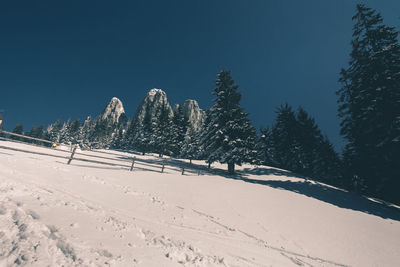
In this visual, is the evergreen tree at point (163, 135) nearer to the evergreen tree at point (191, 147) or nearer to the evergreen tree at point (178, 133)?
the evergreen tree at point (178, 133)

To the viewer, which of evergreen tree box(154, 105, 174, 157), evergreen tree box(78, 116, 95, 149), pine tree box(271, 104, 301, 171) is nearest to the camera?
pine tree box(271, 104, 301, 171)

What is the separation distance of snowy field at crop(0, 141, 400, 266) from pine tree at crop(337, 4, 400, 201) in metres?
5.40

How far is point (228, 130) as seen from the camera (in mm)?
19000

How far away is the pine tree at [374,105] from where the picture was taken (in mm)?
11352

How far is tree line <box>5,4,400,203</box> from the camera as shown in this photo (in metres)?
11.7

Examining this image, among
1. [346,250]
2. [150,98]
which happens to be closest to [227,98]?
[346,250]

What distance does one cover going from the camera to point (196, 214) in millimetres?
5895

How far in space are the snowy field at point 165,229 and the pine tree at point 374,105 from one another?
5404 mm

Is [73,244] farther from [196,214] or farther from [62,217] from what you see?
[196,214]

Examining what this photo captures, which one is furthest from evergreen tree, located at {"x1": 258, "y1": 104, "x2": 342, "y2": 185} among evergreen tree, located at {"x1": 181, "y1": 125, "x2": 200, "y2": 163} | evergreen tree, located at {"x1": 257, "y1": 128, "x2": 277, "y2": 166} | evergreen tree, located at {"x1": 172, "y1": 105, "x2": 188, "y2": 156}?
evergreen tree, located at {"x1": 172, "y1": 105, "x2": 188, "y2": 156}

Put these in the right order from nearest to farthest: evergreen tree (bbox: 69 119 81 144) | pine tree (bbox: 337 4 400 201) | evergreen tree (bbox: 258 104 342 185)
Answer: pine tree (bbox: 337 4 400 201), evergreen tree (bbox: 258 104 342 185), evergreen tree (bbox: 69 119 81 144)

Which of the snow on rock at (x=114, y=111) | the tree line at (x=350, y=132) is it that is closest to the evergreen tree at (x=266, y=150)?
the tree line at (x=350, y=132)

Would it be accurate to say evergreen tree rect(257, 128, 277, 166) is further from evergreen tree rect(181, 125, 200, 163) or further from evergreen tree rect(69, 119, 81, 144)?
evergreen tree rect(69, 119, 81, 144)

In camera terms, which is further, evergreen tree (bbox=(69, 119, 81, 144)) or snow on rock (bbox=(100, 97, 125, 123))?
snow on rock (bbox=(100, 97, 125, 123))
